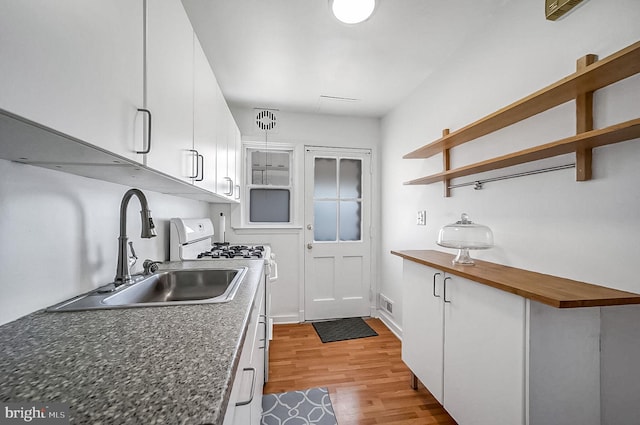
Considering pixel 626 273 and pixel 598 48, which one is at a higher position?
pixel 598 48

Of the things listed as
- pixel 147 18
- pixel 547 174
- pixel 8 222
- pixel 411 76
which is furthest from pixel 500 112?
pixel 8 222

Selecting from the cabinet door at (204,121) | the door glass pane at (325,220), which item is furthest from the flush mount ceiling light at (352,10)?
the door glass pane at (325,220)

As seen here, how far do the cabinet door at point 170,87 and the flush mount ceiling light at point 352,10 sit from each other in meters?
0.83

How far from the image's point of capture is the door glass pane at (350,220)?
3249mm

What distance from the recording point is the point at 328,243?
3.18 meters

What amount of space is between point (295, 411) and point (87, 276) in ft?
Result: 4.71

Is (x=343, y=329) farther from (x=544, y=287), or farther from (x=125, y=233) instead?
(x=125, y=233)

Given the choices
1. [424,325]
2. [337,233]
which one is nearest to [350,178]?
[337,233]

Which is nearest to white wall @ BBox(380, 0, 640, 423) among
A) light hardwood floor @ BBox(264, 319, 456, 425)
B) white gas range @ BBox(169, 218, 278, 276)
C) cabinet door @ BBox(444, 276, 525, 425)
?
cabinet door @ BBox(444, 276, 525, 425)

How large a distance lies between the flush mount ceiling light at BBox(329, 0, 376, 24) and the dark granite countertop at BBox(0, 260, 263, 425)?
65.7 inches

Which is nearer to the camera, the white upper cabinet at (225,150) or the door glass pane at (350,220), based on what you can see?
the white upper cabinet at (225,150)

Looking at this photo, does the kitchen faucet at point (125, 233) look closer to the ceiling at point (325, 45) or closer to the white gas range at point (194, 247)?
the white gas range at point (194, 247)

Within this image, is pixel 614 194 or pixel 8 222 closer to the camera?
pixel 8 222

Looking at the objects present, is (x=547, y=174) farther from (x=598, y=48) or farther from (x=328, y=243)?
(x=328, y=243)
